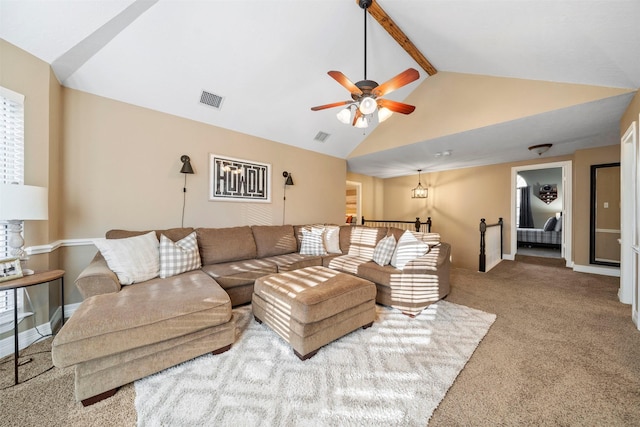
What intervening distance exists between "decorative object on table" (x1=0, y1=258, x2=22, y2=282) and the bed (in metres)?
10.1

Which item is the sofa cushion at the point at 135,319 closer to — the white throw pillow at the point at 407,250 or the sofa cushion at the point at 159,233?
the sofa cushion at the point at 159,233

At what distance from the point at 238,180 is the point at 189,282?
1.92 meters

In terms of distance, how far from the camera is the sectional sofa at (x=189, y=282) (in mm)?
1367

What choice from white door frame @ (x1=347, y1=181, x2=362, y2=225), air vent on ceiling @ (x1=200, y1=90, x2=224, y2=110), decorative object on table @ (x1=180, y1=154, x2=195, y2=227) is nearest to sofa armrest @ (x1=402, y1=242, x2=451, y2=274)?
decorative object on table @ (x1=180, y1=154, x2=195, y2=227)

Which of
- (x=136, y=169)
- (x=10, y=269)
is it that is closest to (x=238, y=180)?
(x=136, y=169)

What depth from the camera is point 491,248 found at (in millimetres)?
4879

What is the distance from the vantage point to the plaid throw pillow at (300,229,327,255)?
11.8ft

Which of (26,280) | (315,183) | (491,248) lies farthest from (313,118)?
(491,248)

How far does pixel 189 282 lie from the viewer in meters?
2.13

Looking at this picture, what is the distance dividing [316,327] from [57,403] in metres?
1.59

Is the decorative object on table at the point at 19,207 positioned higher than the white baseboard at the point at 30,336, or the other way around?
the decorative object on table at the point at 19,207

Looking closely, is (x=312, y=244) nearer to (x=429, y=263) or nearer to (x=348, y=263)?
(x=348, y=263)

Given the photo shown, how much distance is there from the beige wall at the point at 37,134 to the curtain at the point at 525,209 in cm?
1151

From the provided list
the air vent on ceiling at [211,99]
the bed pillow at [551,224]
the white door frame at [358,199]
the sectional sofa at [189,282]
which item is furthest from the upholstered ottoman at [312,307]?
the bed pillow at [551,224]
